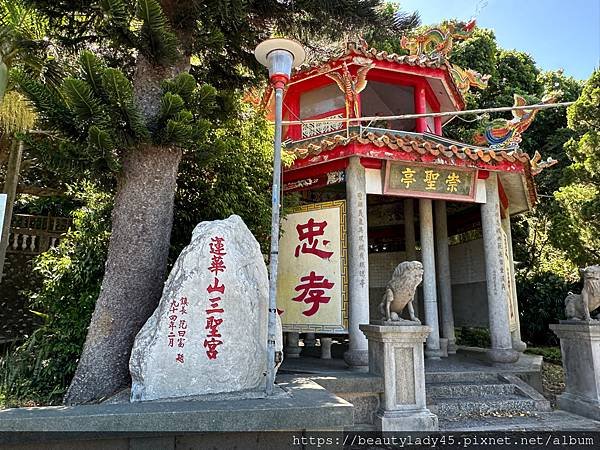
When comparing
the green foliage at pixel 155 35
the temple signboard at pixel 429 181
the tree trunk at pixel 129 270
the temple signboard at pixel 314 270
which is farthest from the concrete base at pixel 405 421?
the green foliage at pixel 155 35

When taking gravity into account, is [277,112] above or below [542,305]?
above

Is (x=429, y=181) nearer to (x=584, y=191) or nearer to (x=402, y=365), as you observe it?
(x=402, y=365)

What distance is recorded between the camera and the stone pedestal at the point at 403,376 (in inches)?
179

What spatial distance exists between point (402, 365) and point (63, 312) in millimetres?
3968

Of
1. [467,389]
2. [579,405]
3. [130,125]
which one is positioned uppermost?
[130,125]

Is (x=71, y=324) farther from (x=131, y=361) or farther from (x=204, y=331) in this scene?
(x=204, y=331)

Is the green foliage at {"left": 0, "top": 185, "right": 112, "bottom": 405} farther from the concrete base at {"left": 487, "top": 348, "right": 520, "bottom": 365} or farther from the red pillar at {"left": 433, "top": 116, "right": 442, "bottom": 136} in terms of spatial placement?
the red pillar at {"left": 433, "top": 116, "right": 442, "bottom": 136}

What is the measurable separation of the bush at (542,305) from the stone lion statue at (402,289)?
8430mm

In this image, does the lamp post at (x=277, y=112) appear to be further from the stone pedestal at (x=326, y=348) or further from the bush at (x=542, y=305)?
the bush at (x=542, y=305)

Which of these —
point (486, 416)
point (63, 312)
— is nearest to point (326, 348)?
point (486, 416)

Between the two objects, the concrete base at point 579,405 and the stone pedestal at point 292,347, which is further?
the stone pedestal at point 292,347

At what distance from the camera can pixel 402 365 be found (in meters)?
4.71

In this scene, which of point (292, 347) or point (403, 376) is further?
point (292, 347)

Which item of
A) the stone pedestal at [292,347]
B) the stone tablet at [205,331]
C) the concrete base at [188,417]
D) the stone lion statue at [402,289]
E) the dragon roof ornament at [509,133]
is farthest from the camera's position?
the stone pedestal at [292,347]
